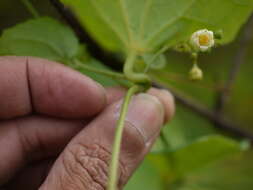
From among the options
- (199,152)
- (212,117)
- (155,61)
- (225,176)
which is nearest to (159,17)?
(155,61)

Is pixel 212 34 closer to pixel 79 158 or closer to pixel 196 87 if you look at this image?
pixel 79 158

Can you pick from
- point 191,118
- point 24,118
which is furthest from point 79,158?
point 191,118

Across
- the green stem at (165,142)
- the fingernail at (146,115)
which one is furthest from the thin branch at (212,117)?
the fingernail at (146,115)

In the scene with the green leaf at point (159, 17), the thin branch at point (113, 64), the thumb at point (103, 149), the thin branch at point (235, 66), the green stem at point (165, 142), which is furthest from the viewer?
the thin branch at point (235, 66)

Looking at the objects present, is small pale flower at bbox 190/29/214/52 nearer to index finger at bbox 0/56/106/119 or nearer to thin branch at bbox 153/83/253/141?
index finger at bbox 0/56/106/119

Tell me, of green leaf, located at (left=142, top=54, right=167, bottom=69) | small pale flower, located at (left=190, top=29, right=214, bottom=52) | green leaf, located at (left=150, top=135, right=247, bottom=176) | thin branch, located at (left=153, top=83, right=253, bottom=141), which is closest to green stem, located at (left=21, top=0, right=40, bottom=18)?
green leaf, located at (left=142, top=54, right=167, bottom=69)

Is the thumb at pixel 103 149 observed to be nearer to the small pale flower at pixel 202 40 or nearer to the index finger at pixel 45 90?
the index finger at pixel 45 90

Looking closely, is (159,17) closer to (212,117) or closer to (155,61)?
(155,61)
